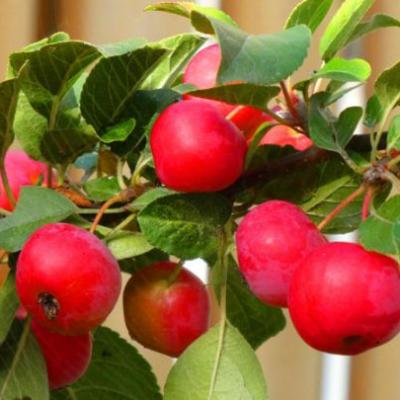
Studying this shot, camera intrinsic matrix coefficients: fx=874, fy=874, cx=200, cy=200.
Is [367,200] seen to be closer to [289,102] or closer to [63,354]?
[289,102]

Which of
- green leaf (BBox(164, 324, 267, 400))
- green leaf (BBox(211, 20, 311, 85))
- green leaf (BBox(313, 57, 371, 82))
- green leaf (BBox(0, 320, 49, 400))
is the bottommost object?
green leaf (BBox(0, 320, 49, 400))

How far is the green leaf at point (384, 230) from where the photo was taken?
327 millimetres

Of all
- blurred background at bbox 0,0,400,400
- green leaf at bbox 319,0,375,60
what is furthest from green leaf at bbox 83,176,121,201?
blurred background at bbox 0,0,400,400

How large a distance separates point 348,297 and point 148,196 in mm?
127

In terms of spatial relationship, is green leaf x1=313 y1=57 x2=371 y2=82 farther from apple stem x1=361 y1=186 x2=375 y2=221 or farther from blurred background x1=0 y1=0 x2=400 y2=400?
blurred background x1=0 y1=0 x2=400 y2=400

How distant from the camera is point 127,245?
417mm

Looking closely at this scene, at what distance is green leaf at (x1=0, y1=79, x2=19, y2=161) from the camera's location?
403 millimetres

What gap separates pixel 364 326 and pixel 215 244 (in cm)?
10

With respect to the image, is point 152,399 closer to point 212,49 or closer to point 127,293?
point 127,293

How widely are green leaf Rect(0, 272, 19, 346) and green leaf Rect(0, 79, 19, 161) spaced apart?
0.07m

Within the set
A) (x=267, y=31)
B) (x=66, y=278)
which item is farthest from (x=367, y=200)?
(x=267, y=31)

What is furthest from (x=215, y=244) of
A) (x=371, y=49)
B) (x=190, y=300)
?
(x=371, y=49)

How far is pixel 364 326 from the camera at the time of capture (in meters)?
0.32

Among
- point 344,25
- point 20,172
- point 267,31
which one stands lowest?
point 267,31
